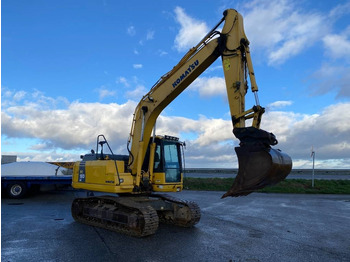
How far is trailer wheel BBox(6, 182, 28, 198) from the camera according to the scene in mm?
17812

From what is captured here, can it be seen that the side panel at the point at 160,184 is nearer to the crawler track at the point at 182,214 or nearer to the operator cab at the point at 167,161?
the operator cab at the point at 167,161

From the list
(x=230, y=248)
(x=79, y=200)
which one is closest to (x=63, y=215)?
(x=79, y=200)

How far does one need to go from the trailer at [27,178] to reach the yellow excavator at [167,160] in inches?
297

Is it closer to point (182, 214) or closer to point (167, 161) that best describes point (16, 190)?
point (167, 161)

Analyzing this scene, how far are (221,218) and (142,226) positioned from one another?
13.8 feet

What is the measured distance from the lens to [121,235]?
883cm

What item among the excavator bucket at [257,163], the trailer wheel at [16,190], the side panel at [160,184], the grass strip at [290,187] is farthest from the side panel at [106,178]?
the grass strip at [290,187]

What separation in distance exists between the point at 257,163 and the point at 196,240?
2933mm

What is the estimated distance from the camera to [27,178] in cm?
1792

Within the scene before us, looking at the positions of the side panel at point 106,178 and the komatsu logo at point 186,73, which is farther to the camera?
the side panel at point 106,178

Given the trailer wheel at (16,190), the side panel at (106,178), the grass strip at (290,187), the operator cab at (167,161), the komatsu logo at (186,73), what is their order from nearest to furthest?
the komatsu logo at (186,73) → the side panel at (106,178) → the operator cab at (167,161) → the trailer wheel at (16,190) → the grass strip at (290,187)

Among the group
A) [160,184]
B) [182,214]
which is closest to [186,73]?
[160,184]

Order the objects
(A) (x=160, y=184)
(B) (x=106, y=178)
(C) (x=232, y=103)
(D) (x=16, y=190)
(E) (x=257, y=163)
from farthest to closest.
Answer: (D) (x=16, y=190), (A) (x=160, y=184), (B) (x=106, y=178), (C) (x=232, y=103), (E) (x=257, y=163)

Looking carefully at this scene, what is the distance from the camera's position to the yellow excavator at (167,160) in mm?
6707
